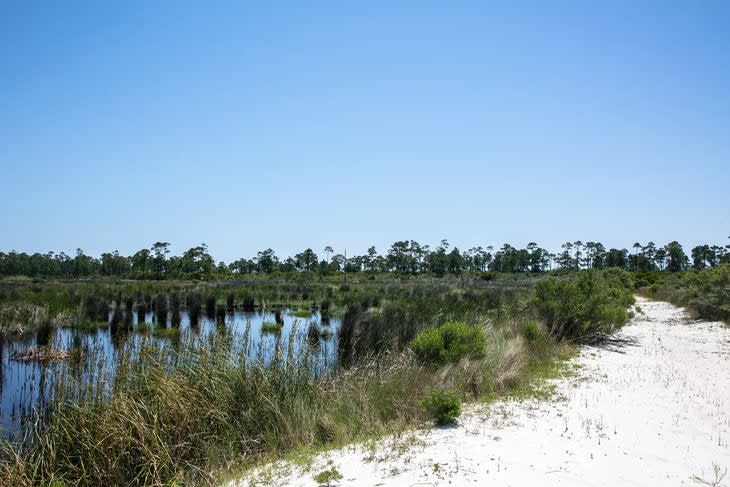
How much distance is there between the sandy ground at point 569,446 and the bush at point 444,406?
23 centimetres

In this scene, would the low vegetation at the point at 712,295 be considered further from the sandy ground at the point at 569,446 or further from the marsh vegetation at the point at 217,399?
the sandy ground at the point at 569,446

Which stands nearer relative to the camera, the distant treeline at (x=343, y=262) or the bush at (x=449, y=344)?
the bush at (x=449, y=344)

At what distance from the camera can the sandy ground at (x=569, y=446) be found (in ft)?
19.2

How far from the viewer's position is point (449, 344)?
11.1 metres

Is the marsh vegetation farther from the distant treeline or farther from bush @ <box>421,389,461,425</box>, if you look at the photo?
the distant treeline

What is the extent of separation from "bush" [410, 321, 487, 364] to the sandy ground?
5.56 ft

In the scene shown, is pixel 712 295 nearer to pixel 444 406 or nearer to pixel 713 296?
pixel 713 296

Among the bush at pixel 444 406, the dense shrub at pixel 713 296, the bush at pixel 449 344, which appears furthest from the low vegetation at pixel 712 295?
the bush at pixel 444 406

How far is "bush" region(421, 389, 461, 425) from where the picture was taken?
7566 millimetres

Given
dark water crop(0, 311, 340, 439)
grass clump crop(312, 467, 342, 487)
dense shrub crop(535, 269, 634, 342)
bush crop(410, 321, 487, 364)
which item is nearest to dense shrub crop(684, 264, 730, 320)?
dense shrub crop(535, 269, 634, 342)

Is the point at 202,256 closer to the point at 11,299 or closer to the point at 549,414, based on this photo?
the point at 11,299

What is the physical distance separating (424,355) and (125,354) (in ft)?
18.8

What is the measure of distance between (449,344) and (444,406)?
11.7ft

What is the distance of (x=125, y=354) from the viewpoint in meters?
7.89
